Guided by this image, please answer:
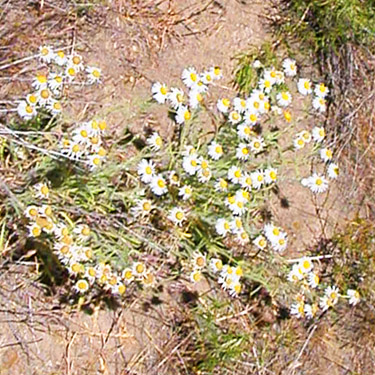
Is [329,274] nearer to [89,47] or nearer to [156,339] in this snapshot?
[156,339]

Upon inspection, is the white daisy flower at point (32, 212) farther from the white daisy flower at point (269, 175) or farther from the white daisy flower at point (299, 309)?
the white daisy flower at point (299, 309)

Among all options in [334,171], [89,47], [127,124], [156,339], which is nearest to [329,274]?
[334,171]

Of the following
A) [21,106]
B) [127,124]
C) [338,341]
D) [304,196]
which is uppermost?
[21,106]

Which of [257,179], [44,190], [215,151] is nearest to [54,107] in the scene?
[44,190]

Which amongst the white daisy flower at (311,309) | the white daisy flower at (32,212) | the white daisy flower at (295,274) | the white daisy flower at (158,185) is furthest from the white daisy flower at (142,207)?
the white daisy flower at (311,309)

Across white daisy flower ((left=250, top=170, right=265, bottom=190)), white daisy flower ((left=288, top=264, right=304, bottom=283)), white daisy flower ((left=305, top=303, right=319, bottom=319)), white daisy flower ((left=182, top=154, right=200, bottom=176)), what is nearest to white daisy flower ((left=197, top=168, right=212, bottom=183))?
white daisy flower ((left=182, top=154, right=200, bottom=176))

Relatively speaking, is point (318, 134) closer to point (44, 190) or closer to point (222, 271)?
point (222, 271)

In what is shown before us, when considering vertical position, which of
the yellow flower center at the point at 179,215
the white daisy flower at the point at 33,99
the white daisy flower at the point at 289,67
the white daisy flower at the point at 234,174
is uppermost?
the white daisy flower at the point at 289,67
